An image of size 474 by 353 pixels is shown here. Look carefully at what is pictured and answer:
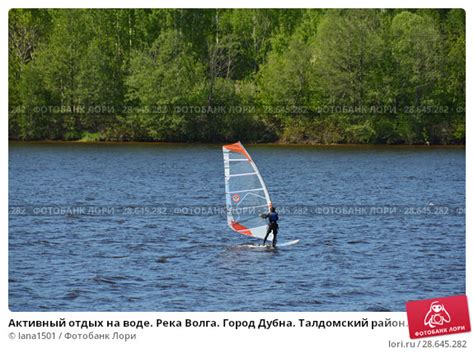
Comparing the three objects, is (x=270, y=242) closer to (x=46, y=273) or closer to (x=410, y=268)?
(x=410, y=268)

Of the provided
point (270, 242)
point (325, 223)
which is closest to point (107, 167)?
point (325, 223)

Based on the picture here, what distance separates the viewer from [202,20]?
99.8m

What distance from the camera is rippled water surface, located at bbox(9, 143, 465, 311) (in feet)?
78.6

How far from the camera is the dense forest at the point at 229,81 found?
86.7 m

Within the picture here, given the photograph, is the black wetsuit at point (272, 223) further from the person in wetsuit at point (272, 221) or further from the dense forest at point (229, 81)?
the dense forest at point (229, 81)

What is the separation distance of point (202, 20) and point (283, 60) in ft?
44.3

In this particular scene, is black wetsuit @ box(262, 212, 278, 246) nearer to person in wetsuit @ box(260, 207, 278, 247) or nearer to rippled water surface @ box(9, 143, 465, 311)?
person in wetsuit @ box(260, 207, 278, 247)

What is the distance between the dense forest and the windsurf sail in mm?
58067

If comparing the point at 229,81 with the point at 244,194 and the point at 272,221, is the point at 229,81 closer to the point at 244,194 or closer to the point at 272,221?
the point at 244,194

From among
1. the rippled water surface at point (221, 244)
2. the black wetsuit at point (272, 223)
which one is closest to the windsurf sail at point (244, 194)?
the black wetsuit at point (272, 223)
